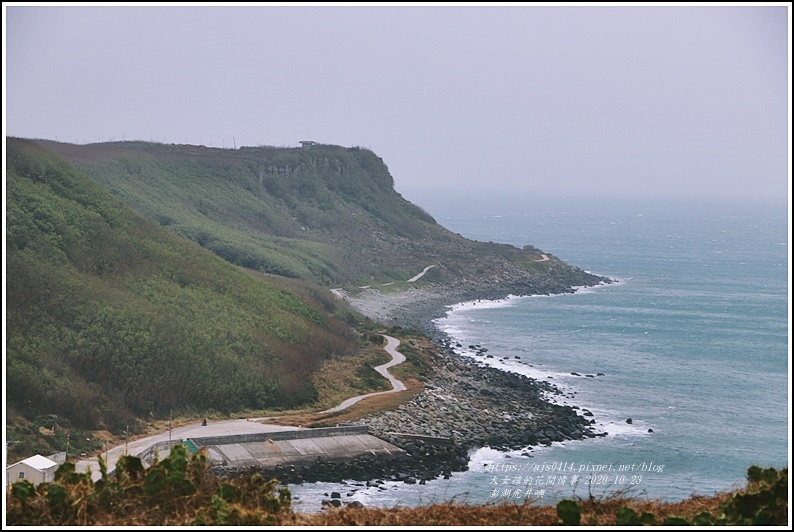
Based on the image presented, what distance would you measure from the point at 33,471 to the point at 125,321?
634 inches

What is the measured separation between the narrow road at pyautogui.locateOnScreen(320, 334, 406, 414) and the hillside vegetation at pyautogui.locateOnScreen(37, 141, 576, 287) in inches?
686

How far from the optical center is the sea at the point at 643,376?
96.6 ft

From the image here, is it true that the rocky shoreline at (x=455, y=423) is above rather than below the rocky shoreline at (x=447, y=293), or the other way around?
below

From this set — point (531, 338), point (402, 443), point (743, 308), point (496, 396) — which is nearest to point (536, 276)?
point (743, 308)

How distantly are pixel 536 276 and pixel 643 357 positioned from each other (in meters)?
33.0

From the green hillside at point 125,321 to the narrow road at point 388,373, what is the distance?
1.54 metres

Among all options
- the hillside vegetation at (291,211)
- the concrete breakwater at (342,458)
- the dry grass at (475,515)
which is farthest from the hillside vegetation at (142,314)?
the dry grass at (475,515)

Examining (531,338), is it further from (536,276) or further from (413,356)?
(536,276)

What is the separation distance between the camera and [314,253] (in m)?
79.0

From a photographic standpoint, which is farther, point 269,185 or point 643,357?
point 269,185

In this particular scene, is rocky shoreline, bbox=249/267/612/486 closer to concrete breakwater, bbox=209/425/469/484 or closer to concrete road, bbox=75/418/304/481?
concrete breakwater, bbox=209/425/469/484

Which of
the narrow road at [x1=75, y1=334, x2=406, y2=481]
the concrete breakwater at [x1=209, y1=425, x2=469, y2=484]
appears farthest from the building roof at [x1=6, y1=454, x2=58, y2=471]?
the concrete breakwater at [x1=209, y1=425, x2=469, y2=484]

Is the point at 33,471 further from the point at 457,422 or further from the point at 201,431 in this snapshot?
the point at 457,422

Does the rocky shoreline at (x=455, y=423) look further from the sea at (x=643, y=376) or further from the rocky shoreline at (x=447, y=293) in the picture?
the rocky shoreline at (x=447, y=293)
